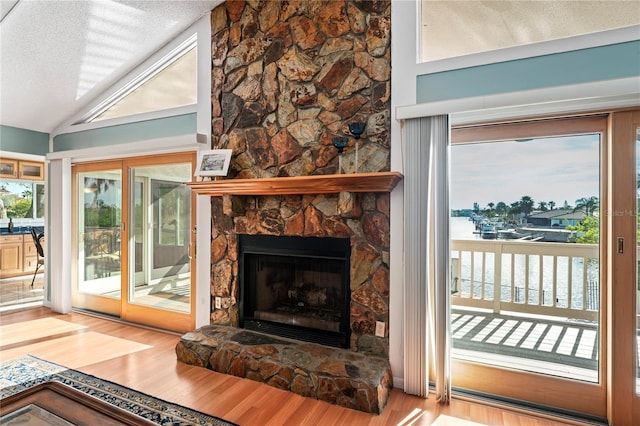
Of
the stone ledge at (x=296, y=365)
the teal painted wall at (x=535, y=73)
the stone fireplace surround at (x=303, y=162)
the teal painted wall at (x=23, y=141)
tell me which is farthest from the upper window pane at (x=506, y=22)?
the teal painted wall at (x=23, y=141)

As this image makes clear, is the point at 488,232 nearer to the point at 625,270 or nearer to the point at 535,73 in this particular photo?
the point at 625,270

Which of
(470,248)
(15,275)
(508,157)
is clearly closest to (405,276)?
(470,248)

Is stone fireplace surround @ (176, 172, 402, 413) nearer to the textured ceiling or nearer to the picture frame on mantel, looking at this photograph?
the picture frame on mantel

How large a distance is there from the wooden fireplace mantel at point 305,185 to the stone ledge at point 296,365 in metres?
1.29

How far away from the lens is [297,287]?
129 inches

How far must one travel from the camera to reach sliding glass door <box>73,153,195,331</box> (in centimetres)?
384

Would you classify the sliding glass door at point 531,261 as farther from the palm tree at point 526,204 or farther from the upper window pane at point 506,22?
the upper window pane at point 506,22

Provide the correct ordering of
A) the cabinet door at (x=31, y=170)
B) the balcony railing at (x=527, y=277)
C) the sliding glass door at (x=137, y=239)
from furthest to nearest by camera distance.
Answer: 1. the cabinet door at (x=31, y=170)
2. the sliding glass door at (x=137, y=239)
3. the balcony railing at (x=527, y=277)

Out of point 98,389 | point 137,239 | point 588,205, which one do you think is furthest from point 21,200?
point 588,205

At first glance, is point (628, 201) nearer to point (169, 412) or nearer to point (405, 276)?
point (405, 276)

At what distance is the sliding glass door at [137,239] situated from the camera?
384 centimetres

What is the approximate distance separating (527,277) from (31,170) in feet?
27.1

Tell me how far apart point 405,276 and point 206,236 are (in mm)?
2046

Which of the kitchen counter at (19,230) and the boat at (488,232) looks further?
the kitchen counter at (19,230)
